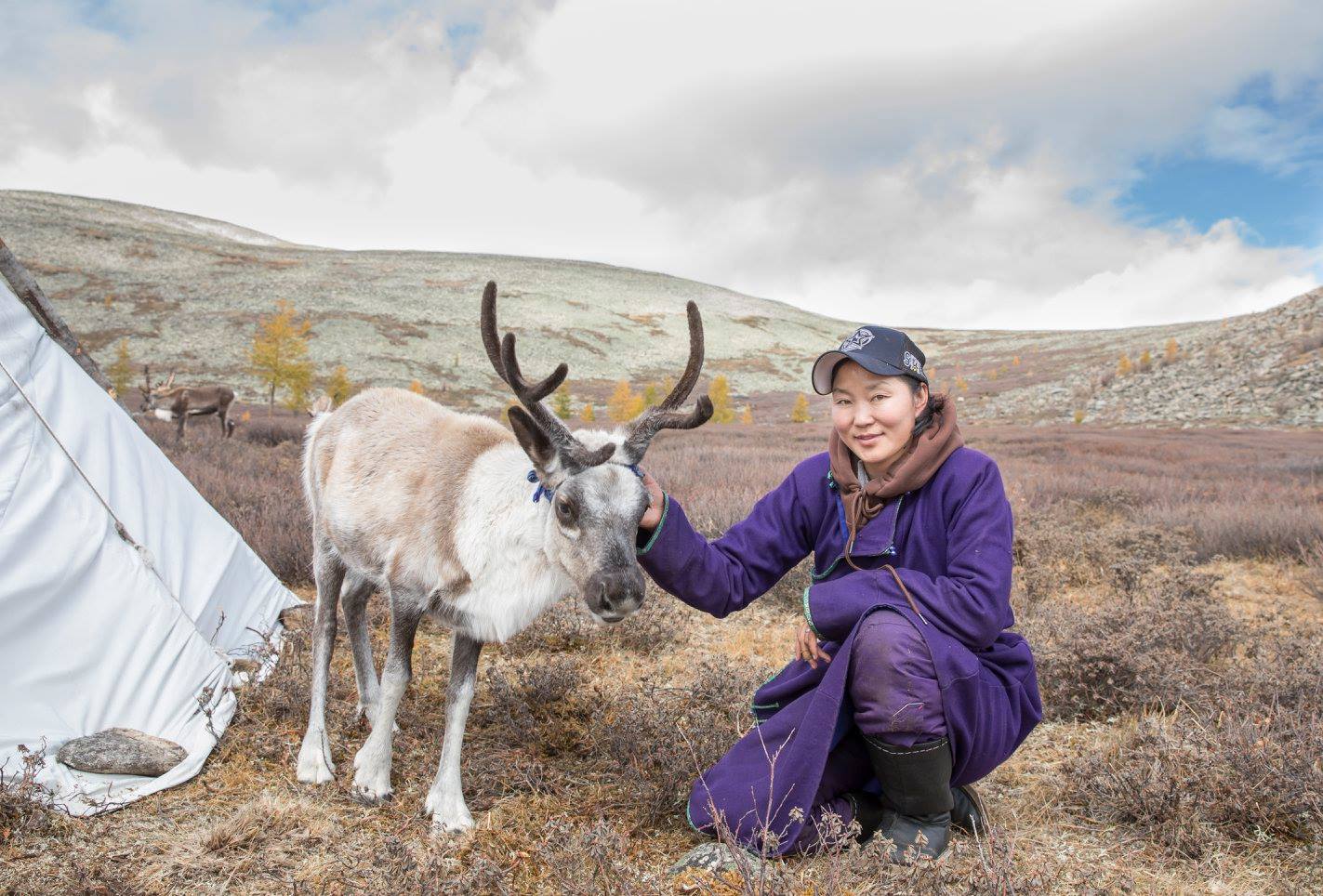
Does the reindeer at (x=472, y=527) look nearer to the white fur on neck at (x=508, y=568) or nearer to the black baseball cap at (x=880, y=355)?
the white fur on neck at (x=508, y=568)

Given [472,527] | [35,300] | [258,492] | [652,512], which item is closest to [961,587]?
[652,512]

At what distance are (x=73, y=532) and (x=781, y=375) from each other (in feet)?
218

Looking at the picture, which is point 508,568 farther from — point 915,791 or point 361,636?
point 915,791

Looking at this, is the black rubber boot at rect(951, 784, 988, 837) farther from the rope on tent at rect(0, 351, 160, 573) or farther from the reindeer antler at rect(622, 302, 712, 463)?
the rope on tent at rect(0, 351, 160, 573)

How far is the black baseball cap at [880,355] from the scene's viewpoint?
2.87 meters

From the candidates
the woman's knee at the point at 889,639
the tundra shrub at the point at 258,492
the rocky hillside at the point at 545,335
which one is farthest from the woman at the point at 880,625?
the rocky hillside at the point at 545,335

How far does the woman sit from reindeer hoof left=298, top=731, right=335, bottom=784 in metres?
1.87

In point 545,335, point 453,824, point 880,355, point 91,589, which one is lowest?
point 453,824

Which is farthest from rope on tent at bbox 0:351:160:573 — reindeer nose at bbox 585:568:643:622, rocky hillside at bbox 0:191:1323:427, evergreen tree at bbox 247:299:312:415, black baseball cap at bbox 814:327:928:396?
rocky hillside at bbox 0:191:1323:427

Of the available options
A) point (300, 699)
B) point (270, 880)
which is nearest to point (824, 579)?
point (270, 880)

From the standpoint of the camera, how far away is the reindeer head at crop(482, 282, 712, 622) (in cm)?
301

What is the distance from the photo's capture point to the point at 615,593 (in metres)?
2.96

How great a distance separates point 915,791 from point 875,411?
1387 mm

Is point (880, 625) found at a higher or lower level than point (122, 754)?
higher
